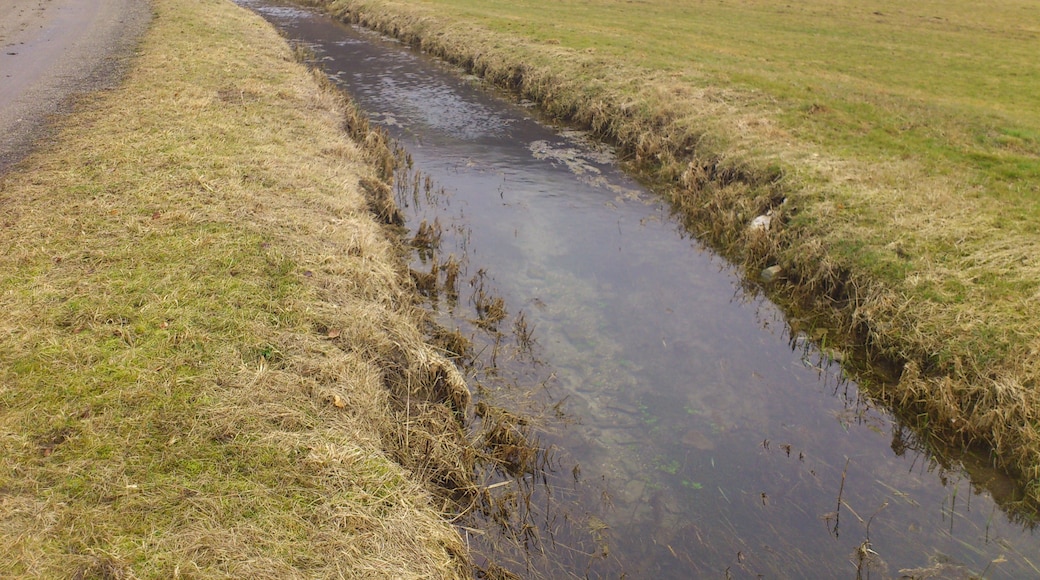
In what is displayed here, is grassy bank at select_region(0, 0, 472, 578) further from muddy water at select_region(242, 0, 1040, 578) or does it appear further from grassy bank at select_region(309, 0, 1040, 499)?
grassy bank at select_region(309, 0, 1040, 499)

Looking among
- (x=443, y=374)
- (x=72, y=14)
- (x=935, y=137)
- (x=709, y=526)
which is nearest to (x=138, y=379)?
(x=443, y=374)

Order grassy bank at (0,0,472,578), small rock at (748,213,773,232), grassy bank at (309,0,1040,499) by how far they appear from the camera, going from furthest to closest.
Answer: small rock at (748,213,773,232)
grassy bank at (309,0,1040,499)
grassy bank at (0,0,472,578)

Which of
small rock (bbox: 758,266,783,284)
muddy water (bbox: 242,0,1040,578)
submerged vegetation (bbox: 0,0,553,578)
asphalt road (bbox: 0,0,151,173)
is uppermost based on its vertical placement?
asphalt road (bbox: 0,0,151,173)

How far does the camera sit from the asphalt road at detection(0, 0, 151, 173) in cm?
1447

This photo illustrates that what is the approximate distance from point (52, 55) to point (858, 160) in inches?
947

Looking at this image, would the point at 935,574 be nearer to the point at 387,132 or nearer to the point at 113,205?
the point at 113,205

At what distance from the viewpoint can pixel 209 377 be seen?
23.0 ft

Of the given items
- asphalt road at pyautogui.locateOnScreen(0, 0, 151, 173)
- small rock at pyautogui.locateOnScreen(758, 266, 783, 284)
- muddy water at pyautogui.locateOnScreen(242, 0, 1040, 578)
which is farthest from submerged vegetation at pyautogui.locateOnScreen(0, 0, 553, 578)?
small rock at pyautogui.locateOnScreen(758, 266, 783, 284)

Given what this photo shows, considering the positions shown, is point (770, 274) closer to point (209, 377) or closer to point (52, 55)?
point (209, 377)

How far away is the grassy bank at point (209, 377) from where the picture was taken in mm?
5395

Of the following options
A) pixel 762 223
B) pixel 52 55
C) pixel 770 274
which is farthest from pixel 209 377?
pixel 52 55

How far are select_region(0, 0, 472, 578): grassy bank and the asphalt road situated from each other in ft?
7.20

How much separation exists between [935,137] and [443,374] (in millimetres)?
15224

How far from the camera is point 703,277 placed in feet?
42.6
